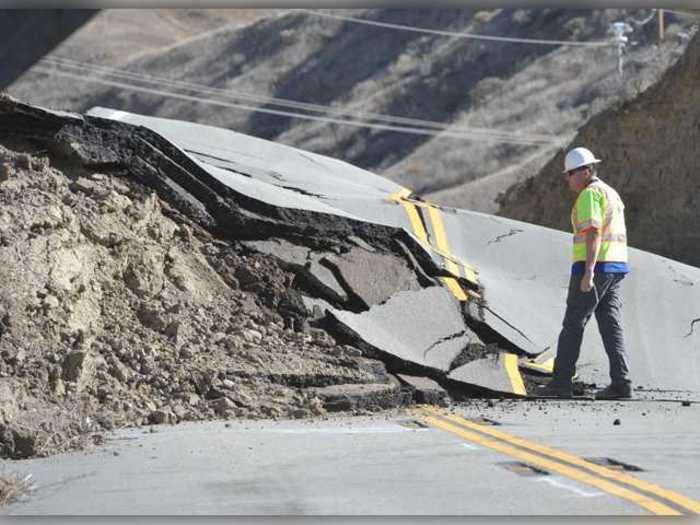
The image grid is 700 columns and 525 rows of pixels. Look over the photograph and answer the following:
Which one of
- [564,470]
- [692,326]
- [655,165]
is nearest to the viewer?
[564,470]

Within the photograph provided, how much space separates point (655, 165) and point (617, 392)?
11796mm

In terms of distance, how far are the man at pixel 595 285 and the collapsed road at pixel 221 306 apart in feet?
1.56

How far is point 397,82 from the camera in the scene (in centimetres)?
6906

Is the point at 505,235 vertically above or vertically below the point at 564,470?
above

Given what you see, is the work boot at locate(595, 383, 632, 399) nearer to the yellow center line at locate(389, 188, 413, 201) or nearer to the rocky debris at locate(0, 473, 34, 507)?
the yellow center line at locate(389, 188, 413, 201)

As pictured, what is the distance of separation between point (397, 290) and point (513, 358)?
113cm

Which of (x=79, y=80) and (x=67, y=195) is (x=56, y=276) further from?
(x=79, y=80)

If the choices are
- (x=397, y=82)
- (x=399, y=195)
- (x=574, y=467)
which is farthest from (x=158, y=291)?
(x=397, y=82)

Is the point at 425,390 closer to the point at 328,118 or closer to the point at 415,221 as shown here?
the point at 415,221

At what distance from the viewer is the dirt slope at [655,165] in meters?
20.3

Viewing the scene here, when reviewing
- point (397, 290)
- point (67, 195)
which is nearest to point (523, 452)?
point (397, 290)

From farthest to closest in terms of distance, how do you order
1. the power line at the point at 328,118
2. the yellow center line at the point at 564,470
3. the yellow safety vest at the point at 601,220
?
the power line at the point at 328,118 → the yellow safety vest at the point at 601,220 → the yellow center line at the point at 564,470

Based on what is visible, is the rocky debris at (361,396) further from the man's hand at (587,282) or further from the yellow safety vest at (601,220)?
the yellow safety vest at (601,220)

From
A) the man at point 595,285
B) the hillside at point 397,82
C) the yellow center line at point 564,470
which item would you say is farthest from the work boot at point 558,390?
the hillside at point 397,82
